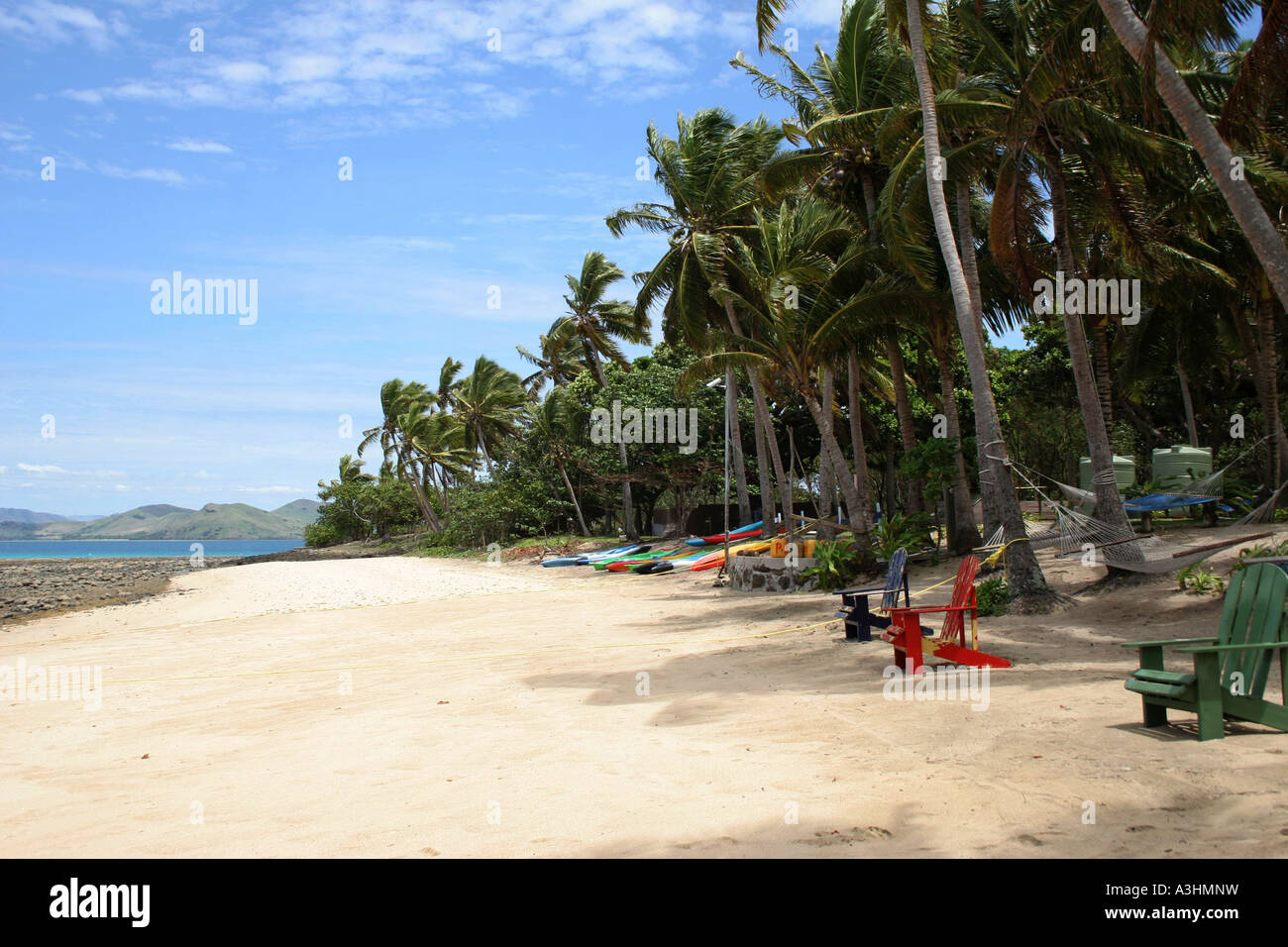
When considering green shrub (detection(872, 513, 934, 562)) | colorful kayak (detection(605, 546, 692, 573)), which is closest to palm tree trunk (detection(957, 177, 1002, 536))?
green shrub (detection(872, 513, 934, 562))

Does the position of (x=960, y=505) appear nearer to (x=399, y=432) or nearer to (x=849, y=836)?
(x=849, y=836)

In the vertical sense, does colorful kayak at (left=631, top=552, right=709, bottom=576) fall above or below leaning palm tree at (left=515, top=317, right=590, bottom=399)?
below

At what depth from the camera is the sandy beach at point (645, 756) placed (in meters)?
4.10

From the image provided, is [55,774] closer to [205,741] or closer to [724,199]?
[205,741]

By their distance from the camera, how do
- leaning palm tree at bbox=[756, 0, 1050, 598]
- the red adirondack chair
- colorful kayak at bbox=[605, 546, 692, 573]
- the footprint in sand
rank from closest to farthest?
the footprint in sand
the red adirondack chair
leaning palm tree at bbox=[756, 0, 1050, 598]
colorful kayak at bbox=[605, 546, 692, 573]

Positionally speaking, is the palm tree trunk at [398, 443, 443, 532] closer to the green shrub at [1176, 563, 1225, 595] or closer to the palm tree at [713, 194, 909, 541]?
the palm tree at [713, 194, 909, 541]

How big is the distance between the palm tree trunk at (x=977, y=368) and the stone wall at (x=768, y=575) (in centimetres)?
527

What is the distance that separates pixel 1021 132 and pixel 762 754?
10.0m

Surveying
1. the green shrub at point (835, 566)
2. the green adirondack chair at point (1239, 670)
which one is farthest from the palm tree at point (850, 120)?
the green adirondack chair at point (1239, 670)

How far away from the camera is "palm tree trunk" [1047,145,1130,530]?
38.2 ft

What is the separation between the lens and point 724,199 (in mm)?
23766

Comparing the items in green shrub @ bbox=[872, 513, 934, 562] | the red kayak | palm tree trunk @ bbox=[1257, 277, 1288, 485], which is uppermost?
palm tree trunk @ bbox=[1257, 277, 1288, 485]

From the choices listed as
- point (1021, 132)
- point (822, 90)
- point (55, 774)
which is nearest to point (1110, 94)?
point (1021, 132)

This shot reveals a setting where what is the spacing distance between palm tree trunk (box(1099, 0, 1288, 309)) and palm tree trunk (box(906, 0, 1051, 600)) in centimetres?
355
